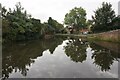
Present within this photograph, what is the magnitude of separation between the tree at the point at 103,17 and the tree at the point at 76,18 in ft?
102

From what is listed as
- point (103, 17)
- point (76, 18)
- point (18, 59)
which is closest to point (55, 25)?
point (76, 18)

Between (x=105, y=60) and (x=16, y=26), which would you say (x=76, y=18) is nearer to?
(x=16, y=26)

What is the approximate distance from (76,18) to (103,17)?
3538cm

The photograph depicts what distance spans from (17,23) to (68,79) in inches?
1236

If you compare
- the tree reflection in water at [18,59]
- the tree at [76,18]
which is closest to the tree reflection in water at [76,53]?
the tree reflection in water at [18,59]

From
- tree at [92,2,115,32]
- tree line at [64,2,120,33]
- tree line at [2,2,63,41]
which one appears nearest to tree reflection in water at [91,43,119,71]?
tree line at [2,2,63,41]

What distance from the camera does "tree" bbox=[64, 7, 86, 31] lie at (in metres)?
82.3

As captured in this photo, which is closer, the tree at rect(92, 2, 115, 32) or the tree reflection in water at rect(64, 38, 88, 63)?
the tree reflection in water at rect(64, 38, 88, 63)

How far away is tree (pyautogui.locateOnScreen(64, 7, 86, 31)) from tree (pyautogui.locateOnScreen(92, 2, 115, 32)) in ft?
102

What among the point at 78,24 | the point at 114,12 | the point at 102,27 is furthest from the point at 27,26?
the point at 78,24

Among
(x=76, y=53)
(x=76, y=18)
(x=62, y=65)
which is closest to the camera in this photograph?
(x=62, y=65)

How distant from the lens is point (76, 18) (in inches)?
3310

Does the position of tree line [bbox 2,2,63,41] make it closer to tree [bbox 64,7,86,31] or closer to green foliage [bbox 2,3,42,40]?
green foliage [bbox 2,3,42,40]

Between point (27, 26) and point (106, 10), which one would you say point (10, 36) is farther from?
point (106, 10)
